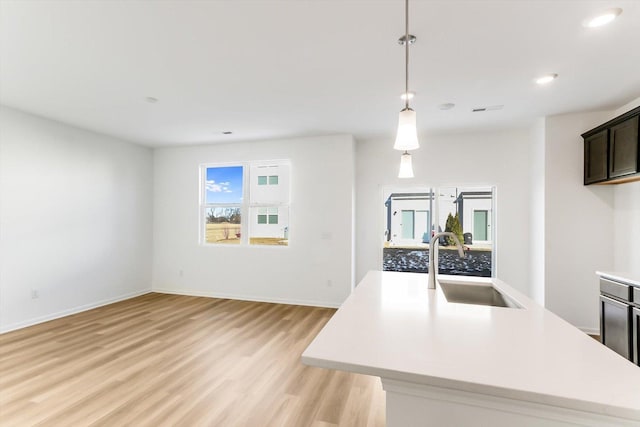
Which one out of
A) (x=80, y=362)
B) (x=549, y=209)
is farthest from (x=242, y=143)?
(x=549, y=209)

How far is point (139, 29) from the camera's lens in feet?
6.89

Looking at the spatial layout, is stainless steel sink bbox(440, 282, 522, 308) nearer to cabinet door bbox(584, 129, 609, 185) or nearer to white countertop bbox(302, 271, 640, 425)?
white countertop bbox(302, 271, 640, 425)

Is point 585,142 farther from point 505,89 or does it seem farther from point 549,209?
point 505,89

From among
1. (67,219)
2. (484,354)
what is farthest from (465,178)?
(67,219)

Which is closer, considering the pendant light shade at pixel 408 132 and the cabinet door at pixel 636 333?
the pendant light shade at pixel 408 132

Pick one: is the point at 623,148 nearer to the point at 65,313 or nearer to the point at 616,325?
the point at 616,325

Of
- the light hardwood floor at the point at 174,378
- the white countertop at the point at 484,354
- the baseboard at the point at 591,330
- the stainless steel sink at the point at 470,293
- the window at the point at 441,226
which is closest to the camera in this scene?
the white countertop at the point at 484,354

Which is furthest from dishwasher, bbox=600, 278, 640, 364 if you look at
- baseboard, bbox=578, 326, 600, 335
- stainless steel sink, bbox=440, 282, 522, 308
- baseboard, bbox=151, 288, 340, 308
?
baseboard, bbox=151, 288, 340, 308

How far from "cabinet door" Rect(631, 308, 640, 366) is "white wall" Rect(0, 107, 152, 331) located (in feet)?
21.4

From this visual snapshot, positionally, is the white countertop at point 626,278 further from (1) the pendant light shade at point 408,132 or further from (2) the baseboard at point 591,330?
(1) the pendant light shade at point 408,132

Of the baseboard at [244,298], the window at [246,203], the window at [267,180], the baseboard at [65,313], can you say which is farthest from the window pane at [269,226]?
the baseboard at [65,313]

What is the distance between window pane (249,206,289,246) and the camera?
5.14 metres

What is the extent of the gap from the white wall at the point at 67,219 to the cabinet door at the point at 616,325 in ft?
21.4

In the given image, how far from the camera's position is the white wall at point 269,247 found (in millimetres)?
4727
